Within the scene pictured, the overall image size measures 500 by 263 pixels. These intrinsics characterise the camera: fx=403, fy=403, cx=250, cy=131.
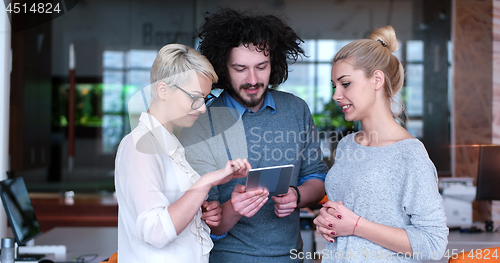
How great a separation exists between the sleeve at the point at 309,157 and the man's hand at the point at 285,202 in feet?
0.74

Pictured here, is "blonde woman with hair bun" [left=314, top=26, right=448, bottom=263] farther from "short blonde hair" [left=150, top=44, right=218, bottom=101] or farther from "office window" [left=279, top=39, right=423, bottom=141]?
"office window" [left=279, top=39, right=423, bottom=141]

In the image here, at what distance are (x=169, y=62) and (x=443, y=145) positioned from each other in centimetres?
576

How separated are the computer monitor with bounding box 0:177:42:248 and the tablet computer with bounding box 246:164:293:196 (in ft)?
4.26

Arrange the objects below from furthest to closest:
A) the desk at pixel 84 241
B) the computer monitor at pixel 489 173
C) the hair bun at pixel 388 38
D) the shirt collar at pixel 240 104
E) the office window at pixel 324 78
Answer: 1. the office window at pixel 324 78
2. the computer monitor at pixel 489 173
3. the desk at pixel 84 241
4. the shirt collar at pixel 240 104
5. the hair bun at pixel 388 38

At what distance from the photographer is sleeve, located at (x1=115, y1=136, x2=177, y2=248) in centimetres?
108

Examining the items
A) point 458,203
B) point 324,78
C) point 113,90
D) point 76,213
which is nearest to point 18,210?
point 458,203

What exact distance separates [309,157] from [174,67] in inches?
30.1

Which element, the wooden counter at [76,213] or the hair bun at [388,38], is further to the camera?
the wooden counter at [76,213]

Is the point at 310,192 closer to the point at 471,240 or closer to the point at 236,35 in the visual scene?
the point at 236,35

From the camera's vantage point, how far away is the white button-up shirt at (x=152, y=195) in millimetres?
1092

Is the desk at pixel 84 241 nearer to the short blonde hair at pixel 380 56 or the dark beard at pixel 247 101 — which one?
the dark beard at pixel 247 101

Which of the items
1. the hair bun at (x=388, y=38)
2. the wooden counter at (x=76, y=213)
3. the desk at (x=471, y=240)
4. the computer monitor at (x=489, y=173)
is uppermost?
the hair bun at (x=388, y=38)

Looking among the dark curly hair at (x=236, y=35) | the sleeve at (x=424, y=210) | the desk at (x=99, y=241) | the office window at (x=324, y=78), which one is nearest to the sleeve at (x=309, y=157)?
the dark curly hair at (x=236, y=35)

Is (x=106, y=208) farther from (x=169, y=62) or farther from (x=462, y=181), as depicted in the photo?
(x=169, y=62)
